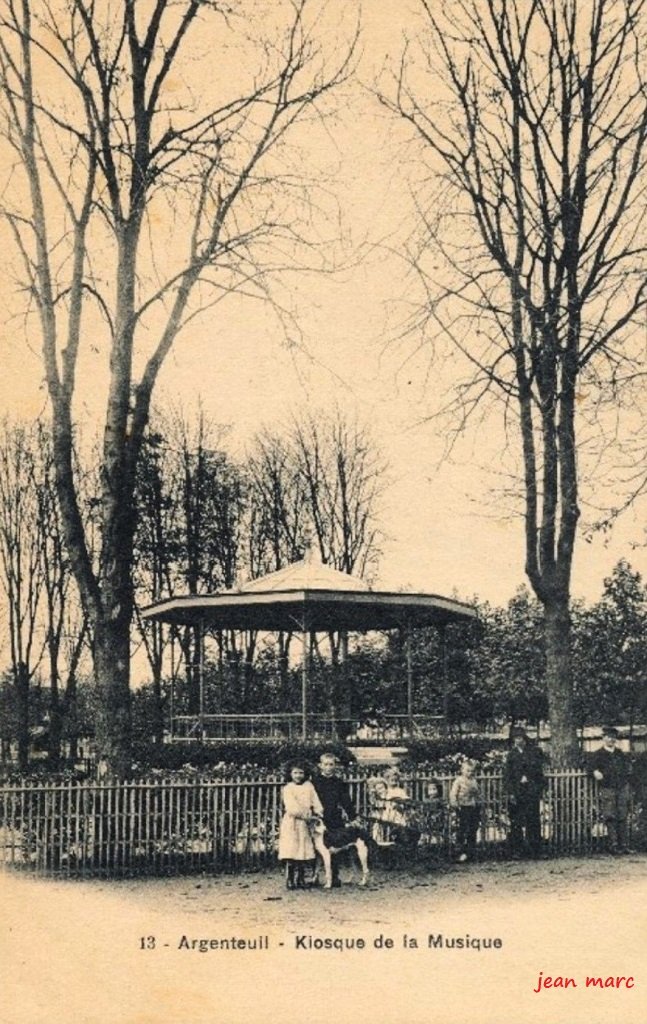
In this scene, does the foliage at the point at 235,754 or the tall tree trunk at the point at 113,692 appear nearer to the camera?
the tall tree trunk at the point at 113,692

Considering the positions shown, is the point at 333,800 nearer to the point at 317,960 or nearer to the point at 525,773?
the point at 317,960

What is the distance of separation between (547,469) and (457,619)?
1105cm

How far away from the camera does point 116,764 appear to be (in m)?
12.5

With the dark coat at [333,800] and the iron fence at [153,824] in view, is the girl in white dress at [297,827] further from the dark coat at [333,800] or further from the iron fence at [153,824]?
the iron fence at [153,824]

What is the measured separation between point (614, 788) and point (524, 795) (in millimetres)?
1122

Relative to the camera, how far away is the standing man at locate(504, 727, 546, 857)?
43.6ft

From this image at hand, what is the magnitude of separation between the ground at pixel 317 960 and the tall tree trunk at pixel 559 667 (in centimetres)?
451

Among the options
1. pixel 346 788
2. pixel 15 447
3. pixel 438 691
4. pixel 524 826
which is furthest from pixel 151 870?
pixel 438 691

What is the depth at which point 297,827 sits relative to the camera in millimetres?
11008

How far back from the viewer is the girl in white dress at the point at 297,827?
36.1 feet

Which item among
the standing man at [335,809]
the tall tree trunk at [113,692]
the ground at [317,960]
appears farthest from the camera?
the tall tree trunk at [113,692]

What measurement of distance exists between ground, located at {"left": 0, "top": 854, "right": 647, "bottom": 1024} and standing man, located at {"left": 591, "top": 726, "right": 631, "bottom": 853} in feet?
10.1

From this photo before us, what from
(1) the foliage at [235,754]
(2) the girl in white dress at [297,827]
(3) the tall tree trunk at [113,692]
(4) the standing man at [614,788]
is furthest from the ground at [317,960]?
(1) the foliage at [235,754]

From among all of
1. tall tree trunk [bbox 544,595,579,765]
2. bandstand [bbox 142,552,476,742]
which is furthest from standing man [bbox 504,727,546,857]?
bandstand [bbox 142,552,476,742]
